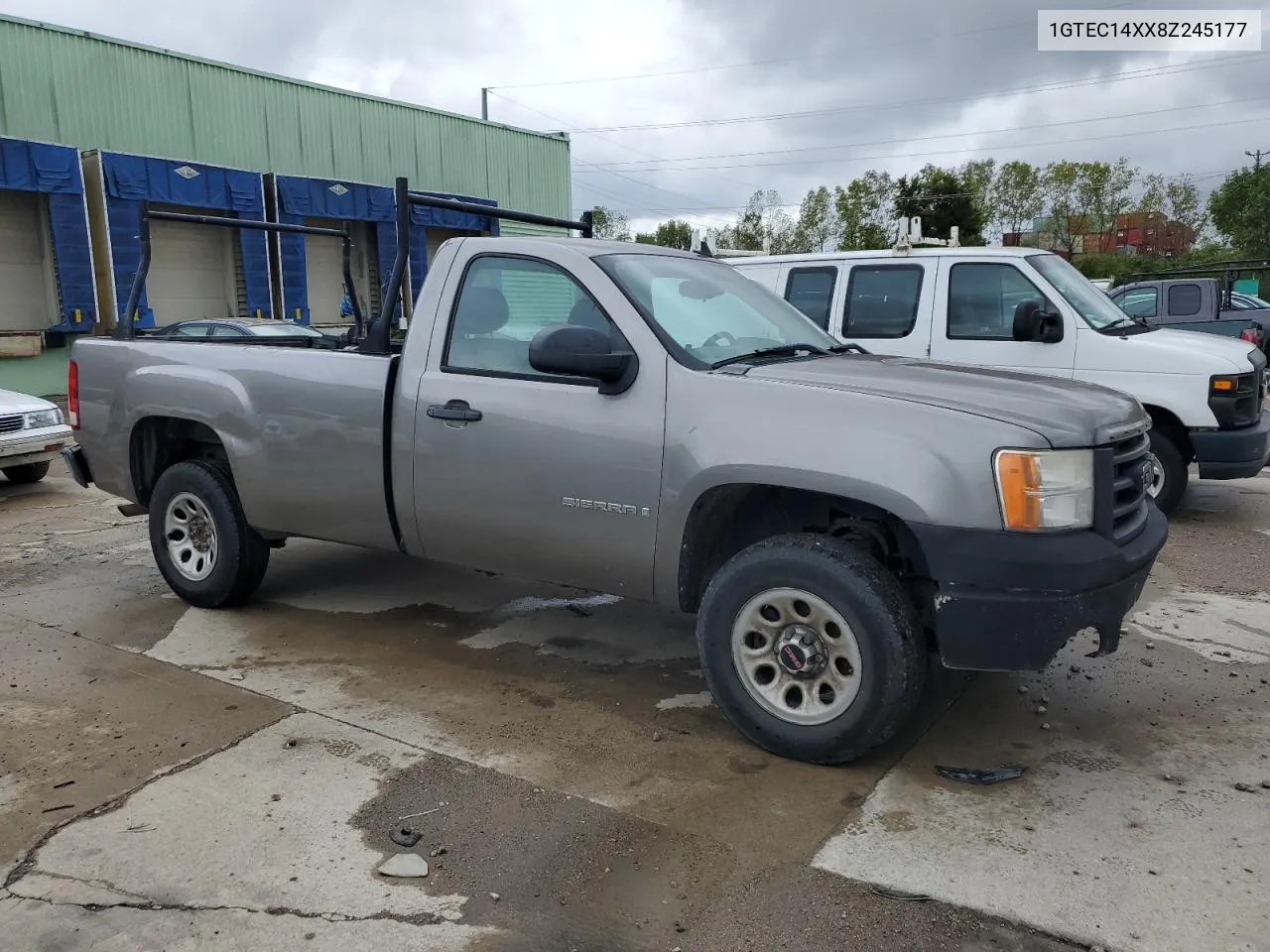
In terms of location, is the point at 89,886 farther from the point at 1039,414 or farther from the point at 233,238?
the point at 233,238

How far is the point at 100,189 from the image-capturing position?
59.4 ft

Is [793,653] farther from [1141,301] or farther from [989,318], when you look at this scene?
[1141,301]

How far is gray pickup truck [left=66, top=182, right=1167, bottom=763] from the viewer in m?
3.30

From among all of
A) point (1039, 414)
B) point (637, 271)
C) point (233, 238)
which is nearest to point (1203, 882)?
point (1039, 414)

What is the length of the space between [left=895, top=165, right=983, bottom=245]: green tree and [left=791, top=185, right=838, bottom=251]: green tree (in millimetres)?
3884

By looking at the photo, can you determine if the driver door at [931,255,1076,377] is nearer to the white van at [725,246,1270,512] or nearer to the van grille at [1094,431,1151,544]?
the white van at [725,246,1270,512]

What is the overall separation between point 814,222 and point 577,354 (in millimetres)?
53707

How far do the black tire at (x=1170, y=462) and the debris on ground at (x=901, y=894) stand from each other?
5.56 metres

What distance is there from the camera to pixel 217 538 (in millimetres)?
5320

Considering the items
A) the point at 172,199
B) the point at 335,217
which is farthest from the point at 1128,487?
the point at 335,217

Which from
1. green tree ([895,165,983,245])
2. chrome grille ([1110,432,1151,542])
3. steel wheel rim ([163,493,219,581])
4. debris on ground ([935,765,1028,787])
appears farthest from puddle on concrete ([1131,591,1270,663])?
green tree ([895,165,983,245])

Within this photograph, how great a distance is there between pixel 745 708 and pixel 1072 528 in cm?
130

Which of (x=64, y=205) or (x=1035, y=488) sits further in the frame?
(x=64, y=205)

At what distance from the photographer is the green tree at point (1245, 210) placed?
3391cm
